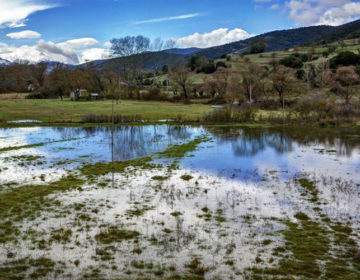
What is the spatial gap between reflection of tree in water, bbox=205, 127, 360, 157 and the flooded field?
197 cm

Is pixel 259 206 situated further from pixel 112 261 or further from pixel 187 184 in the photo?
pixel 112 261

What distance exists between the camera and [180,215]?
39.2ft

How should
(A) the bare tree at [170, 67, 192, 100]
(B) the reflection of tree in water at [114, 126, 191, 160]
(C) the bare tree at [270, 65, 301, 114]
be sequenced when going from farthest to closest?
(A) the bare tree at [170, 67, 192, 100], (C) the bare tree at [270, 65, 301, 114], (B) the reflection of tree in water at [114, 126, 191, 160]

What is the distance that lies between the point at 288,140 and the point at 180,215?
22100 mm

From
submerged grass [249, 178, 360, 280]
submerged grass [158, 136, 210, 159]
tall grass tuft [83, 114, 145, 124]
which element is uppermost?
tall grass tuft [83, 114, 145, 124]

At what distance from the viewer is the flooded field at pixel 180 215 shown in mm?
8344

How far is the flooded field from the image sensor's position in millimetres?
8344

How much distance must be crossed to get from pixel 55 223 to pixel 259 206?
7.20m

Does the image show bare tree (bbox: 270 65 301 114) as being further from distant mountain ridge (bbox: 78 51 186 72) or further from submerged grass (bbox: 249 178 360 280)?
submerged grass (bbox: 249 178 360 280)

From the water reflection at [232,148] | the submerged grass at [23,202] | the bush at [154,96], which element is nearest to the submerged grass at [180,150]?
the water reflection at [232,148]

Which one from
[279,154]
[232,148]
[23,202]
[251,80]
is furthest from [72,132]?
[251,80]

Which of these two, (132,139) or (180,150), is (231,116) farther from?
(180,150)

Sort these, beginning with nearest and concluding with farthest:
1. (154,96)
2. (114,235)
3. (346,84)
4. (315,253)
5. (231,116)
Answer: (315,253) < (114,235) < (231,116) < (346,84) < (154,96)

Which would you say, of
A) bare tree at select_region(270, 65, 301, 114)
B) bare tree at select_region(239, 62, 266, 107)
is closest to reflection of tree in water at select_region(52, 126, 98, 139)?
bare tree at select_region(270, 65, 301, 114)
